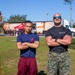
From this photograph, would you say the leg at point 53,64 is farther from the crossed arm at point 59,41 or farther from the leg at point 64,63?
the crossed arm at point 59,41

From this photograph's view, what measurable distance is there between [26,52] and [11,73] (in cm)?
303

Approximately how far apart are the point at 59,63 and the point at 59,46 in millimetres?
433

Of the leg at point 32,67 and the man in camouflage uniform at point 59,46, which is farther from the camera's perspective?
the leg at point 32,67

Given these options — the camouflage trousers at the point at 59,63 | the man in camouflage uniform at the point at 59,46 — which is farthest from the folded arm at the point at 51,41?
the camouflage trousers at the point at 59,63

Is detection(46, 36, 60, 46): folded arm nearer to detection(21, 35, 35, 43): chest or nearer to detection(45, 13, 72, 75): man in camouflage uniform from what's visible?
detection(45, 13, 72, 75): man in camouflage uniform

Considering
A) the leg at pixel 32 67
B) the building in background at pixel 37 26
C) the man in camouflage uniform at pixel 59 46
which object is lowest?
the building in background at pixel 37 26

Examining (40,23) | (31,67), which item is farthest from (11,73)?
(40,23)

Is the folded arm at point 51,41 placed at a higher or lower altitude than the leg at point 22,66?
higher

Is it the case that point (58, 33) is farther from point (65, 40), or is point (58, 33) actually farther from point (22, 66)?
point (22, 66)

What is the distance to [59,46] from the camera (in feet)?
23.3

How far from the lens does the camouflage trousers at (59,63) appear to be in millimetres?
7082

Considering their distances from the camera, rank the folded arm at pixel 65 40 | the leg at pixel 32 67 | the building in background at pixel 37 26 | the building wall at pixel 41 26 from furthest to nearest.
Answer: the building wall at pixel 41 26, the building in background at pixel 37 26, the leg at pixel 32 67, the folded arm at pixel 65 40

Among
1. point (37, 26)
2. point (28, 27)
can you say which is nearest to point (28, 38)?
point (28, 27)

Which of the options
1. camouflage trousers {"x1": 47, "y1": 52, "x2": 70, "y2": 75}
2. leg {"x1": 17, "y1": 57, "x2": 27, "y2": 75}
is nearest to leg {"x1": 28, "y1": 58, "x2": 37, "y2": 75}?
leg {"x1": 17, "y1": 57, "x2": 27, "y2": 75}
